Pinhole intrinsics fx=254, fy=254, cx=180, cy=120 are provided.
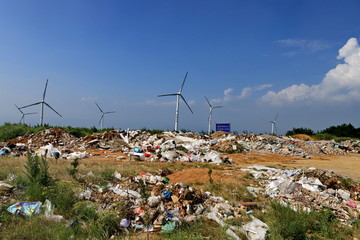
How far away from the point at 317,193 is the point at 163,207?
131 inches

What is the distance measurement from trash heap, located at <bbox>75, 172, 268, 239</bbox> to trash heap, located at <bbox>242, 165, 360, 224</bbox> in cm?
100

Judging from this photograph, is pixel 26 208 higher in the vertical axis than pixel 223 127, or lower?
lower

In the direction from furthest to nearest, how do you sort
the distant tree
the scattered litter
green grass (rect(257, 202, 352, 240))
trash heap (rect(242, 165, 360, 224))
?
Answer: the distant tree < trash heap (rect(242, 165, 360, 224)) < the scattered litter < green grass (rect(257, 202, 352, 240))

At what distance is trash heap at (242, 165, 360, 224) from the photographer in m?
4.63

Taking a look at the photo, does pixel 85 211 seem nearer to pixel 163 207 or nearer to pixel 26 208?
pixel 26 208

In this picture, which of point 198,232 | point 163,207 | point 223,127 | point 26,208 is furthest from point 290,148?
point 26,208

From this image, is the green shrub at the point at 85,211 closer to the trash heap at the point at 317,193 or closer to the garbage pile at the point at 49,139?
the trash heap at the point at 317,193

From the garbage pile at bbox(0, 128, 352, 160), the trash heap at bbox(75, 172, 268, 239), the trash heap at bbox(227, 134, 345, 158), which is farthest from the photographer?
the trash heap at bbox(227, 134, 345, 158)

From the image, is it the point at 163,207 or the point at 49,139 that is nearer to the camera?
the point at 163,207

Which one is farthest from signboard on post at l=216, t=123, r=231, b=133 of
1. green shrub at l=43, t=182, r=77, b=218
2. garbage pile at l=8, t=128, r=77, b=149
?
green shrub at l=43, t=182, r=77, b=218

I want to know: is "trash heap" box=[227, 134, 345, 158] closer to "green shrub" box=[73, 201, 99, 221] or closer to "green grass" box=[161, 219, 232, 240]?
"green grass" box=[161, 219, 232, 240]

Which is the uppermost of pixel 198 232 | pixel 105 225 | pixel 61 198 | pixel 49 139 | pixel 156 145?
pixel 49 139

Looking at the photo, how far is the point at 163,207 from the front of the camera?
14.0ft

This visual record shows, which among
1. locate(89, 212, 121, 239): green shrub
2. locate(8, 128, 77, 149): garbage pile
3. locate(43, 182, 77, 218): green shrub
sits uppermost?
locate(8, 128, 77, 149): garbage pile
